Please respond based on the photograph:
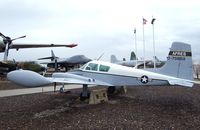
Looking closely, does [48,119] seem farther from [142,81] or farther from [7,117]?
[142,81]

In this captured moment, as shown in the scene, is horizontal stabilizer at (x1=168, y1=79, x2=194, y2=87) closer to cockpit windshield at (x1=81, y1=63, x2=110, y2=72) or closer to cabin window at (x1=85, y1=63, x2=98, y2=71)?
cockpit windshield at (x1=81, y1=63, x2=110, y2=72)

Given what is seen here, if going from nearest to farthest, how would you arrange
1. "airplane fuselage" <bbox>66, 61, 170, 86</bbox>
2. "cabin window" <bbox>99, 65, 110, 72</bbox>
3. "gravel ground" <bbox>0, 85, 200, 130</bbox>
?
"gravel ground" <bbox>0, 85, 200, 130</bbox> < "airplane fuselage" <bbox>66, 61, 170, 86</bbox> < "cabin window" <bbox>99, 65, 110, 72</bbox>

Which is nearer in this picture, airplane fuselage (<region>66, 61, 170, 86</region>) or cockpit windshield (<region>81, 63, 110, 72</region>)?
airplane fuselage (<region>66, 61, 170, 86</region>)

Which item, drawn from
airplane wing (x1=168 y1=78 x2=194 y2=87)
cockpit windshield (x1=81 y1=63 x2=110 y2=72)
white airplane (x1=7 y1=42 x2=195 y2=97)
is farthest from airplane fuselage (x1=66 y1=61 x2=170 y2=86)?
airplane wing (x1=168 y1=78 x2=194 y2=87)

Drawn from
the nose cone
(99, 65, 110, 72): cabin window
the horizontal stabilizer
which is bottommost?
the horizontal stabilizer

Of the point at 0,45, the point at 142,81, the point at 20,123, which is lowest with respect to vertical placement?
the point at 20,123

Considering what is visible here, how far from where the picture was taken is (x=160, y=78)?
460 inches

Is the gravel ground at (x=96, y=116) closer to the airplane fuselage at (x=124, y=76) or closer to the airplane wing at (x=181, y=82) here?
the airplane wing at (x=181, y=82)

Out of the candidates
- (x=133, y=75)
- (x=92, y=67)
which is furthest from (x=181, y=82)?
(x=92, y=67)

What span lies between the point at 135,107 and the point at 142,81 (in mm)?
1547

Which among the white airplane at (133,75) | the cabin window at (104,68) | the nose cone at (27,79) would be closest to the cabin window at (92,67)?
the white airplane at (133,75)

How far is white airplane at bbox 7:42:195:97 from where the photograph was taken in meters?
10.5

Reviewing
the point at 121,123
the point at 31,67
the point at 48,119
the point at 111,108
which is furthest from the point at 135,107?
the point at 31,67

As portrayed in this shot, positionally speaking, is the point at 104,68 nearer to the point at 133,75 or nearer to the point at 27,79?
the point at 133,75
